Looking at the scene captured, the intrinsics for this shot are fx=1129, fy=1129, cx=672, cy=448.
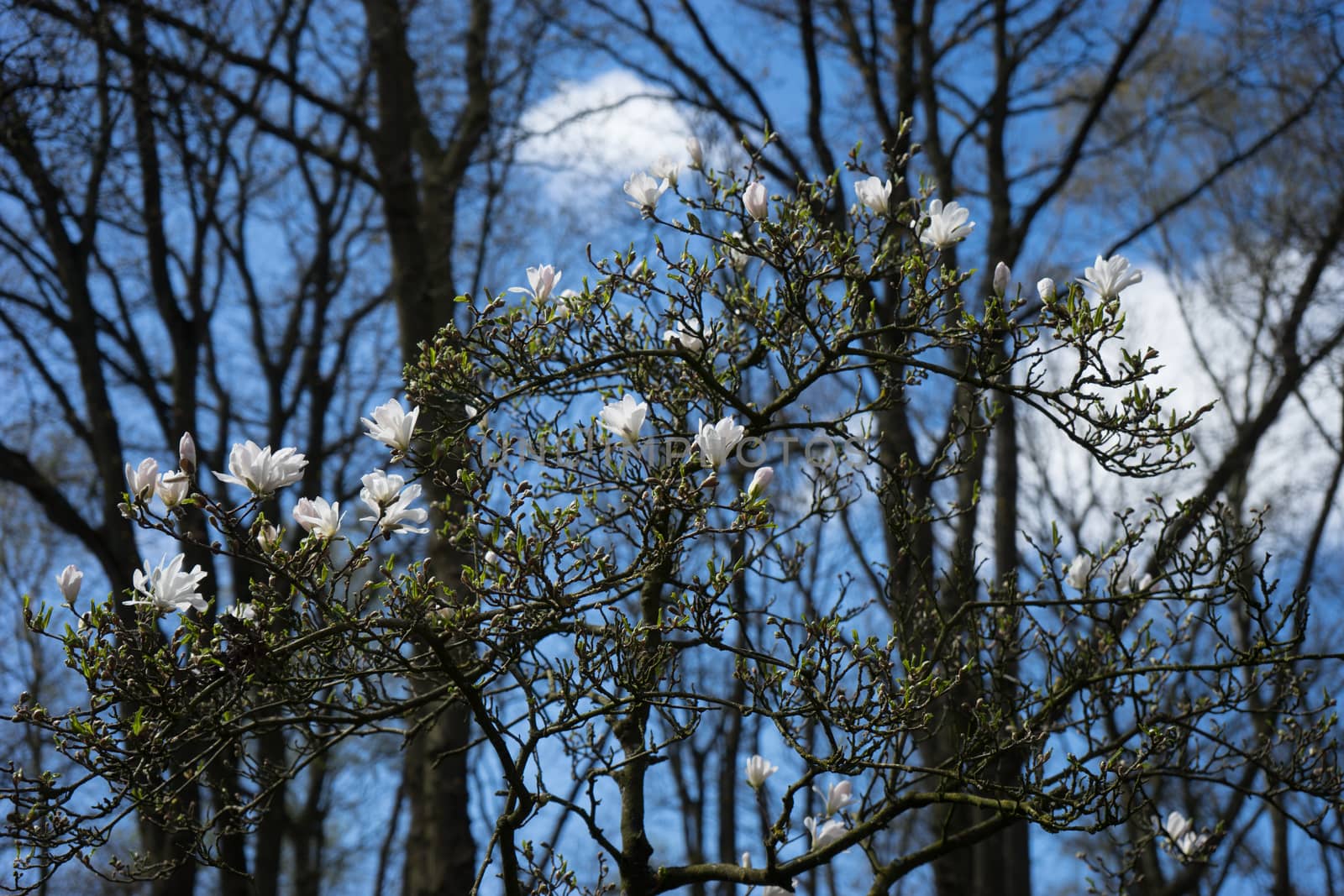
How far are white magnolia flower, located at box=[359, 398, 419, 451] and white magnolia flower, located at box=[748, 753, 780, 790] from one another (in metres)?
1.30

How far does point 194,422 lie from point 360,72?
3.49 meters

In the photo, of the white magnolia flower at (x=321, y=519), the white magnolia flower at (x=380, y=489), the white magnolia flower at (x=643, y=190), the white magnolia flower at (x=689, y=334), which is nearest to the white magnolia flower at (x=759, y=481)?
the white magnolia flower at (x=689, y=334)

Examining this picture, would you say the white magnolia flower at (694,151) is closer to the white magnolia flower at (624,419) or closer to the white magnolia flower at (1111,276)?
the white magnolia flower at (624,419)

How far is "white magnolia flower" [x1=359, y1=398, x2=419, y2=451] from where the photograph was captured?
222 centimetres

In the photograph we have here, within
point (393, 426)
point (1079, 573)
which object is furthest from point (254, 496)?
point (1079, 573)

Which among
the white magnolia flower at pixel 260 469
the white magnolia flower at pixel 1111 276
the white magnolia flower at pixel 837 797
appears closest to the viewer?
the white magnolia flower at pixel 260 469

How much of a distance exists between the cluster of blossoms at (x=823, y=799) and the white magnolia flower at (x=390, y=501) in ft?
4.08

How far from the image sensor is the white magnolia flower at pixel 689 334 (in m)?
2.75

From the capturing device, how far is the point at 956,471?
294 centimetres

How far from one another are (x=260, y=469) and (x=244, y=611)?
0.36m

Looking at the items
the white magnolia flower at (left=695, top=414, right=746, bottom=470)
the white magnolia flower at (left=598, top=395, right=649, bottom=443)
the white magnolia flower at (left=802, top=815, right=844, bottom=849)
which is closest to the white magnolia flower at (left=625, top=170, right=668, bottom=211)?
the white magnolia flower at (left=598, top=395, right=649, bottom=443)

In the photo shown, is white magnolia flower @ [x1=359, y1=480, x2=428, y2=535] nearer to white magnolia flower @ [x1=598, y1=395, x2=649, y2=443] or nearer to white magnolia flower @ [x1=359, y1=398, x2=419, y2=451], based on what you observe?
white magnolia flower @ [x1=359, y1=398, x2=419, y2=451]

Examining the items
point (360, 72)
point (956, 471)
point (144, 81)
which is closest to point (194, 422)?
point (144, 81)

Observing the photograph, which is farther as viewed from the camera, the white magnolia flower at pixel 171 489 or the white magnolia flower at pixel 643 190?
the white magnolia flower at pixel 643 190
